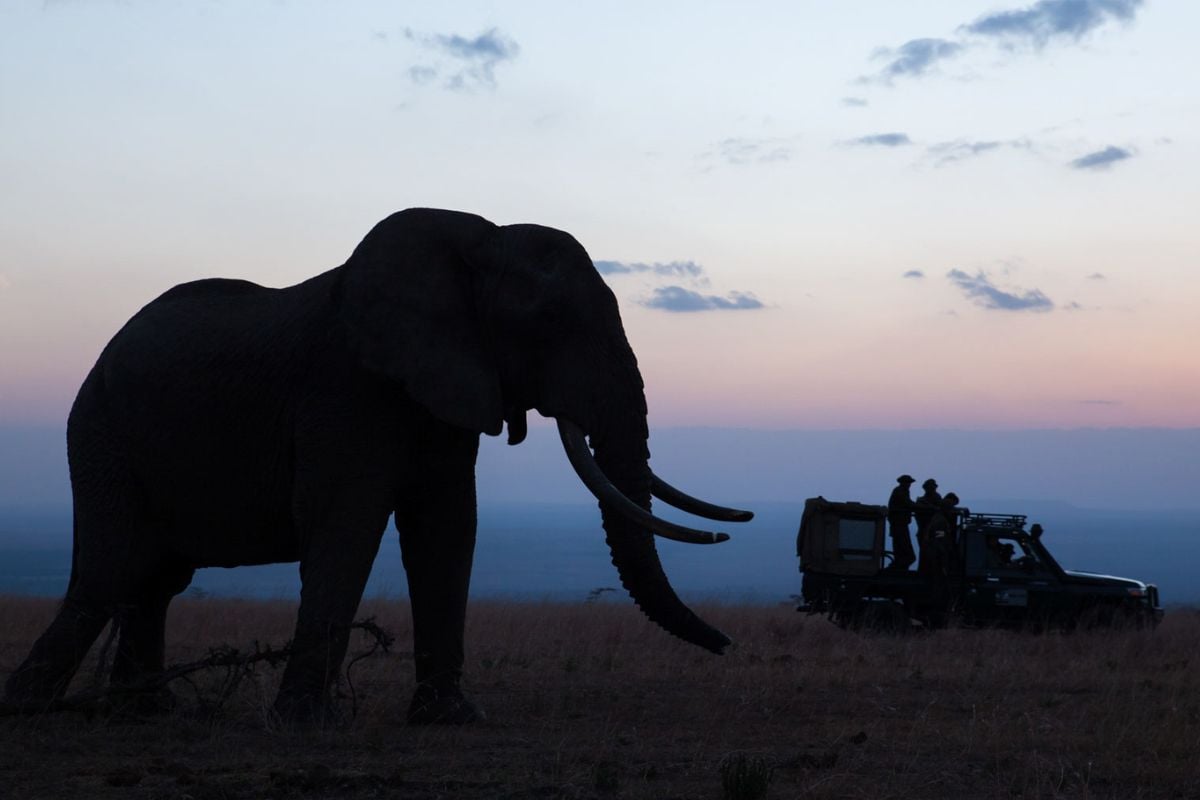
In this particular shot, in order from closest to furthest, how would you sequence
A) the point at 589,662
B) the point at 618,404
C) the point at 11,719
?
the point at 618,404 < the point at 11,719 < the point at 589,662

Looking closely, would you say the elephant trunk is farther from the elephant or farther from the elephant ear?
the elephant ear

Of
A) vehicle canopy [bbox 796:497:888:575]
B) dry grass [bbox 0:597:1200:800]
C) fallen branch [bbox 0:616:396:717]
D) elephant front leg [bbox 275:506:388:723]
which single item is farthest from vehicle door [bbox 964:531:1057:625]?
elephant front leg [bbox 275:506:388:723]

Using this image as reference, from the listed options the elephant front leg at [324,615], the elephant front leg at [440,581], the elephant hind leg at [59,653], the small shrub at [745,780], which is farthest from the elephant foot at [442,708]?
the small shrub at [745,780]

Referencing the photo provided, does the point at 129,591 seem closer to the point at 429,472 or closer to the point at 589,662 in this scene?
the point at 429,472

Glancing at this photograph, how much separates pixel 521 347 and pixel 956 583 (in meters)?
11.2

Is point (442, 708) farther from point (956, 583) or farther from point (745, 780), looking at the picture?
point (956, 583)

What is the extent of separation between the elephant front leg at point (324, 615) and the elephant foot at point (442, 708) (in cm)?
97

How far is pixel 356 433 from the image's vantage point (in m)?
10.2

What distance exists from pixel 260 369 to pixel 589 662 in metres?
5.95

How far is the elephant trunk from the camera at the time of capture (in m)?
9.93

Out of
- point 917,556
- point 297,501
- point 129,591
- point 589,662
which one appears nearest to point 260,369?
point 297,501

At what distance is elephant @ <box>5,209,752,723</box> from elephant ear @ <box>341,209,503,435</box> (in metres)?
0.01

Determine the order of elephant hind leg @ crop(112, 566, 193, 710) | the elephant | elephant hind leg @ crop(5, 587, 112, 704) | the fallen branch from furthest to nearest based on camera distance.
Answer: elephant hind leg @ crop(112, 566, 193, 710), elephant hind leg @ crop(5, 587, 112, 704), the fallen branch, the elephant

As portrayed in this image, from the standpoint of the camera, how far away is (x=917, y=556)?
2095 centimetres
